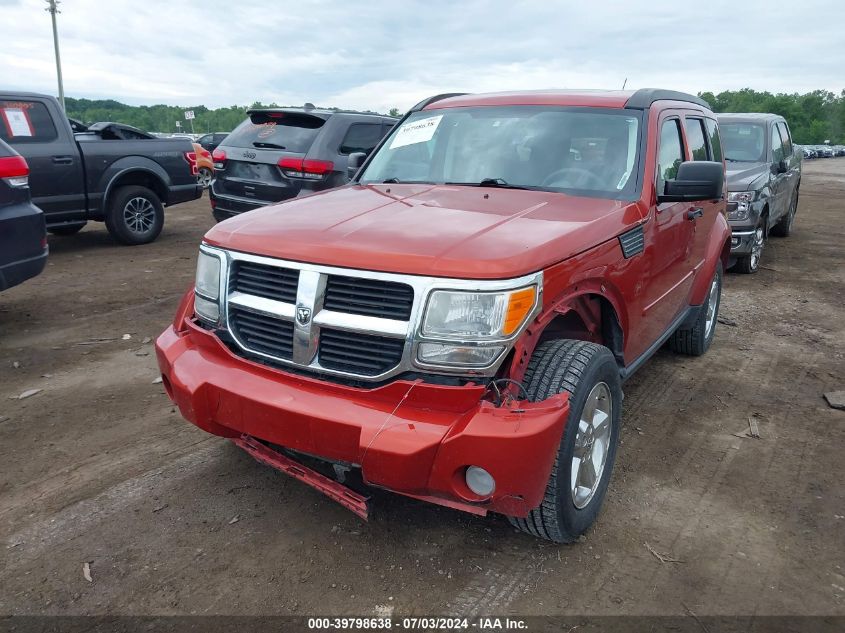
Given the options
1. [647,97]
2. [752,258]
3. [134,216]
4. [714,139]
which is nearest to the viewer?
[647,97]

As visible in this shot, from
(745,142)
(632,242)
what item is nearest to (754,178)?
(745,142)

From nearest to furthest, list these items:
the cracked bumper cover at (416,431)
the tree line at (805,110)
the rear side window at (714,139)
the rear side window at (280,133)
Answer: the cracked bumper cover at (416,431) → the rear side window at (714,139) → the rear side window at (280,133) → the tree line at (805,110)

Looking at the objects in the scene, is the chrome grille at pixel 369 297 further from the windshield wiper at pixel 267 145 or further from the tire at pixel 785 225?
the tire at pixel 785 225

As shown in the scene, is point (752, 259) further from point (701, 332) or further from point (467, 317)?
point (467, 317)

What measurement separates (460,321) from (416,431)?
419 mm

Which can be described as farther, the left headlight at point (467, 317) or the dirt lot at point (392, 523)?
the dirt lot at point (392, 523)

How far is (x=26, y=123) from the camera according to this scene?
814cm

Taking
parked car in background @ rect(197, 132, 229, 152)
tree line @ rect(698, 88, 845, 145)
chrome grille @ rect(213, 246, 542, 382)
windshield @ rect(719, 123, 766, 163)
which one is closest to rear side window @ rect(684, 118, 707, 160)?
chrome grille @ rect(213, 246, 542, 382)

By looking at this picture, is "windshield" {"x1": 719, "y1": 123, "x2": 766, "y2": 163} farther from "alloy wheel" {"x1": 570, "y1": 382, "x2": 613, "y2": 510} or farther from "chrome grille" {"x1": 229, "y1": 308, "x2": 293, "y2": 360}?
"chrome grille" {"x1": 229, "y1": 308, "x2": 293, "y2": 360}

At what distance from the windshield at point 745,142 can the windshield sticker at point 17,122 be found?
899cm

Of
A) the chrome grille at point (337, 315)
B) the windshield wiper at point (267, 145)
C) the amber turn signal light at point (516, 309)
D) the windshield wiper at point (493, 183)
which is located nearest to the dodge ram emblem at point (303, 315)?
the chrome grille at point (337, 315)

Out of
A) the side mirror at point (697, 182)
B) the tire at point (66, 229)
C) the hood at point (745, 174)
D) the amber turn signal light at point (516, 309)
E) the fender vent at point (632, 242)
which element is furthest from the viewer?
the tire at point (66, 229)

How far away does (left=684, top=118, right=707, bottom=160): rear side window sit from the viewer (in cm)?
445

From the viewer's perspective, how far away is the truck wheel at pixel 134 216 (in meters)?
9.20
